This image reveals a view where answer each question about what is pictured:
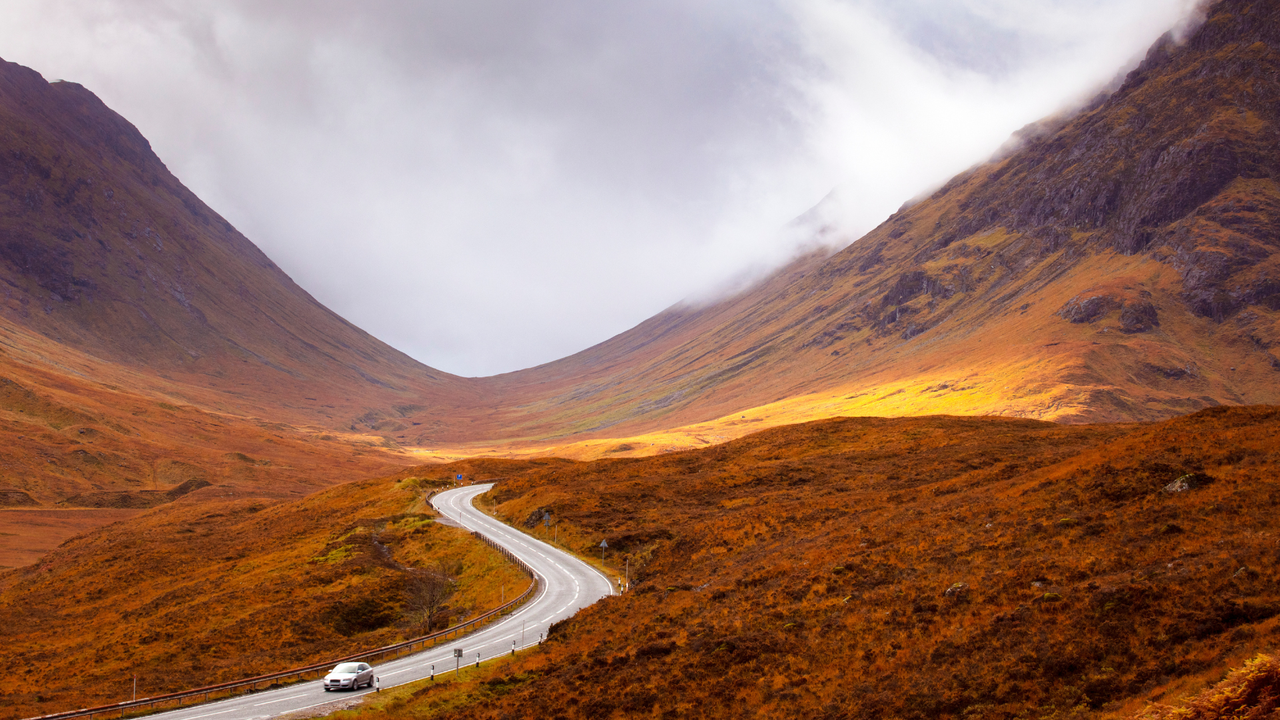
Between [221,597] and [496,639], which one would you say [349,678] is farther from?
[221,597]

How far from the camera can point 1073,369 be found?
154 m

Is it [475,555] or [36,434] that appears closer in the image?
[475,555]

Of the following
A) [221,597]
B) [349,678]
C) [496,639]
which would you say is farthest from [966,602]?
[221,597]

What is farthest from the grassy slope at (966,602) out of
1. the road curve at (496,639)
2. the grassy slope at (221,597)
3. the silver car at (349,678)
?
the grassy slope at (221,597)

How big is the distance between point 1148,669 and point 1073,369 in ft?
514

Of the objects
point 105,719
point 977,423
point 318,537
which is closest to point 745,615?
point 105,719

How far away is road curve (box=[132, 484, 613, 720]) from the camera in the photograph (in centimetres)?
2709

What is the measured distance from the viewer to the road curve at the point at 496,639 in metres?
27.1

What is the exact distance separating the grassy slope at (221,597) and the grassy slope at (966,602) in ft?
50.0

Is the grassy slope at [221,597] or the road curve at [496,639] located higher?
the grassy slope at [221,597]

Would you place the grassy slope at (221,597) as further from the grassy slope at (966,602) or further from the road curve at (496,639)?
the grassy slope at (966,602)

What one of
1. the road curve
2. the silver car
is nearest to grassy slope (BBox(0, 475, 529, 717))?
the road curve

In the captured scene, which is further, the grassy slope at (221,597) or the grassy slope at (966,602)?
the grassy slope at (221,597)

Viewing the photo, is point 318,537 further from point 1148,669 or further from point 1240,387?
point 1240,387
